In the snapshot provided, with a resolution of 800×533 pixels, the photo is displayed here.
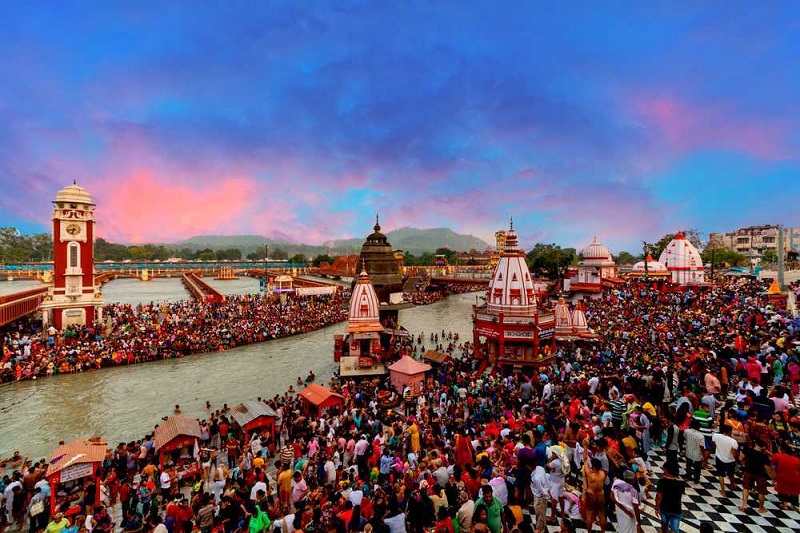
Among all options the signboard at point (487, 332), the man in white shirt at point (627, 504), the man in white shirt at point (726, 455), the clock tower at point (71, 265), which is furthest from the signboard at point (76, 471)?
the clock tower at point (71, 265)

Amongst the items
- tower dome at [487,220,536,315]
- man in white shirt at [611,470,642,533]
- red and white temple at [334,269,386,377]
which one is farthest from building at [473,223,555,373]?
man in white shirt at [611,470,642,533]

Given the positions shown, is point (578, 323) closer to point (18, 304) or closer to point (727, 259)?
point (18, 304)

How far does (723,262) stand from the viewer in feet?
228

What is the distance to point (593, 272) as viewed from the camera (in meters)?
42.3

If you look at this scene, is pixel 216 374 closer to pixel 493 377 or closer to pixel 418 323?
pixel 493 377

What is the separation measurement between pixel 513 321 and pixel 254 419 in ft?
36.0

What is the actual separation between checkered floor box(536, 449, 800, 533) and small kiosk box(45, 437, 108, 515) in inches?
386

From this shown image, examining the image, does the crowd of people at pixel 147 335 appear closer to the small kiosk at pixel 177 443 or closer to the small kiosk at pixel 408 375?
the small kiosk at pixel 177 443

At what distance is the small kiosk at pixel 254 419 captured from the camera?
11508 millimetres

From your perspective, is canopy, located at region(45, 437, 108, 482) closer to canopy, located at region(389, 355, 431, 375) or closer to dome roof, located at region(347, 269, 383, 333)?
canopy, located at region(389, 355, 431, 375)

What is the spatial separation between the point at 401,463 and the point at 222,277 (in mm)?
128095

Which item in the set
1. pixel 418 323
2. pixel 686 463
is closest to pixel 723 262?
pixel 418 323

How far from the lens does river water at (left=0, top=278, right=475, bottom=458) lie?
14359mm

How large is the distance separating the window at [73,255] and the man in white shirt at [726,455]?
33917mm
